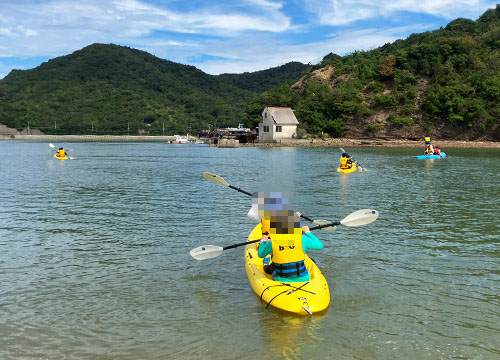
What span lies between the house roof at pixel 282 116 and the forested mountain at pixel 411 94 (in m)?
3.48

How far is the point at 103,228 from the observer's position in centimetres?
1458

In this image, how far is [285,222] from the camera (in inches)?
290

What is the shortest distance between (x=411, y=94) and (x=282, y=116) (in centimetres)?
2724

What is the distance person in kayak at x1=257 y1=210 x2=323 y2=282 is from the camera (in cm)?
739

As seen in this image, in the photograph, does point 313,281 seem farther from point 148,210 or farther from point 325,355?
point 148,210

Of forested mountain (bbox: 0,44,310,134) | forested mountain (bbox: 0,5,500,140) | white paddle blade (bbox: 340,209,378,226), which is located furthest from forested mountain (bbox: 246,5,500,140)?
white paddle blade (bbox: 340,209,378,226)

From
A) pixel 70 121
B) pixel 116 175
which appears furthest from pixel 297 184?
pixel 70 121

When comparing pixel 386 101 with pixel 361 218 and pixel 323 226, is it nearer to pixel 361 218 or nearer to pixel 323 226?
pixel 361 218

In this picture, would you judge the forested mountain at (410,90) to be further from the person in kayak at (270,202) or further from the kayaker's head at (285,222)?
the kayaker's head at (285,222)

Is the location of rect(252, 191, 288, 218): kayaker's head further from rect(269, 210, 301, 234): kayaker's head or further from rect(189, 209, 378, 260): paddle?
rect(189, 209, 378, 260): paddle

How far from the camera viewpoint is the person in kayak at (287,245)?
7.39 m

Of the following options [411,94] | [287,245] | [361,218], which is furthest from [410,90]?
[287,245]

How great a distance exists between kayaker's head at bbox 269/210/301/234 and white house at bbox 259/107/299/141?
8064cm

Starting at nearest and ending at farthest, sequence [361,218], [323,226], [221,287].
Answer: [221,287]
[323,226]
[361,218]
